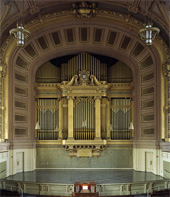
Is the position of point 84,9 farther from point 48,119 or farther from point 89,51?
point 48,119

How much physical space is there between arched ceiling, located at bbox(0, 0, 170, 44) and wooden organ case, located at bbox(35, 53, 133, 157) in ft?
10.6

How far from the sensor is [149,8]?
1188cm

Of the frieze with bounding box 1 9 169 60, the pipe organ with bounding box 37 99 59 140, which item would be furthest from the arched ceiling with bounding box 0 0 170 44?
the pipe organ with bounding box 37 99 59 140

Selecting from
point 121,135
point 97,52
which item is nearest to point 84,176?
point 121,135

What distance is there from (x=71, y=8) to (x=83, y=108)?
4.94 m

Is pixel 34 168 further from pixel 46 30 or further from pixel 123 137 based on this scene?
pixel 46 30

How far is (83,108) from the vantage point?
1491 cm

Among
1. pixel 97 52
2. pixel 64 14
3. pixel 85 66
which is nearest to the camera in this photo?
pixel 64 14

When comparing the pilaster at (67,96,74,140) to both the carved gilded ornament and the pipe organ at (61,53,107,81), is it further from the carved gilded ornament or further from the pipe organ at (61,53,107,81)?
the carved gilded ornament

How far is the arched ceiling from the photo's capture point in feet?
37.9

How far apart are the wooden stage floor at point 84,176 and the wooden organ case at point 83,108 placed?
1163 millimetres

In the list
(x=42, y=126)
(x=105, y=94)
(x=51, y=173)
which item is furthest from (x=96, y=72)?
(x=51, y=173)

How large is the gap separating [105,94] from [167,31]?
4.47 m

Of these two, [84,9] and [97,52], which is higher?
[84,9]
